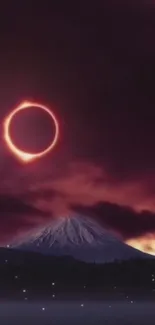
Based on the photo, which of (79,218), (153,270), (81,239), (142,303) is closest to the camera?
(153,270)

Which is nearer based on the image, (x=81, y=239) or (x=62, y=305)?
(x=62, y=305)

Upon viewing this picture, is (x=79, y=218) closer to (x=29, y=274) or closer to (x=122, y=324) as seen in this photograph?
(x=29, y=274)

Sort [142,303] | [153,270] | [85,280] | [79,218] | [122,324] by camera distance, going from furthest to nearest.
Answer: [79,218]
[142,303]
[153,270]
[85,280]
[122,324]

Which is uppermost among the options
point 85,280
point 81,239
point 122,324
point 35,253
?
point 81,239

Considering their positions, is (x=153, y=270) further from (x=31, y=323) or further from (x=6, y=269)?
(x=31, y=323)

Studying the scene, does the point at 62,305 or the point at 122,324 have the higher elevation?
the point at 62,305

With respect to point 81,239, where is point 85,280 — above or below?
below

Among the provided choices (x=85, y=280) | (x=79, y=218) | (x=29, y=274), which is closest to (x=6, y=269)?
(x=29, y=274)

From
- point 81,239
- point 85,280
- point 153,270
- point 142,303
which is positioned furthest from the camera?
point 81,239

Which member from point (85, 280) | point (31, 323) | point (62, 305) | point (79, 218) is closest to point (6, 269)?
point (85, 280)
